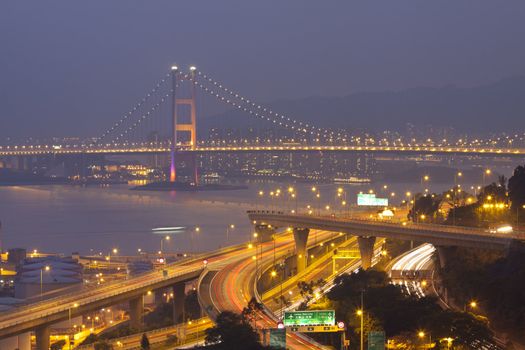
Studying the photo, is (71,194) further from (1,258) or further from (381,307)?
(381,307)

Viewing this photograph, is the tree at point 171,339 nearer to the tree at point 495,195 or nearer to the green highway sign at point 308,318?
the green highway sign at point 308,318

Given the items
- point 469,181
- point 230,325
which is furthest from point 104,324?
point 469,181

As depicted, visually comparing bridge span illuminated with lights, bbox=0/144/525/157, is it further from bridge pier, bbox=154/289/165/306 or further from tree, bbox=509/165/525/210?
bridge pier, bbox=154/289/165/306

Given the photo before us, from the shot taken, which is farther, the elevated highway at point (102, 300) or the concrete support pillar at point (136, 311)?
the concrete support pillar at point (136, 311)

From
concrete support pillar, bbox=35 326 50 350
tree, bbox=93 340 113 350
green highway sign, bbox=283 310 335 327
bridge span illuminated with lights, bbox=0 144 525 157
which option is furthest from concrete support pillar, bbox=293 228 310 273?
bridge span illuminated with lights, bbox=0 144 525 157

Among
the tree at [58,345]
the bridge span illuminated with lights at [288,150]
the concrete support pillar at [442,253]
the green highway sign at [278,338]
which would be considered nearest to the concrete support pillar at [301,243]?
the concrete support pillar at [442,253]

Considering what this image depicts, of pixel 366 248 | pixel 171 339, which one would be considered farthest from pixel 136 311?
pixel 366 248

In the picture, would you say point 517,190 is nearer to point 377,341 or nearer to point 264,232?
point 264,232

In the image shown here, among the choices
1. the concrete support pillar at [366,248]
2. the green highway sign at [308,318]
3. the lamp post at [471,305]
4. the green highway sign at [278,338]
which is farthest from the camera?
the concrete support pillar at [366,248]
